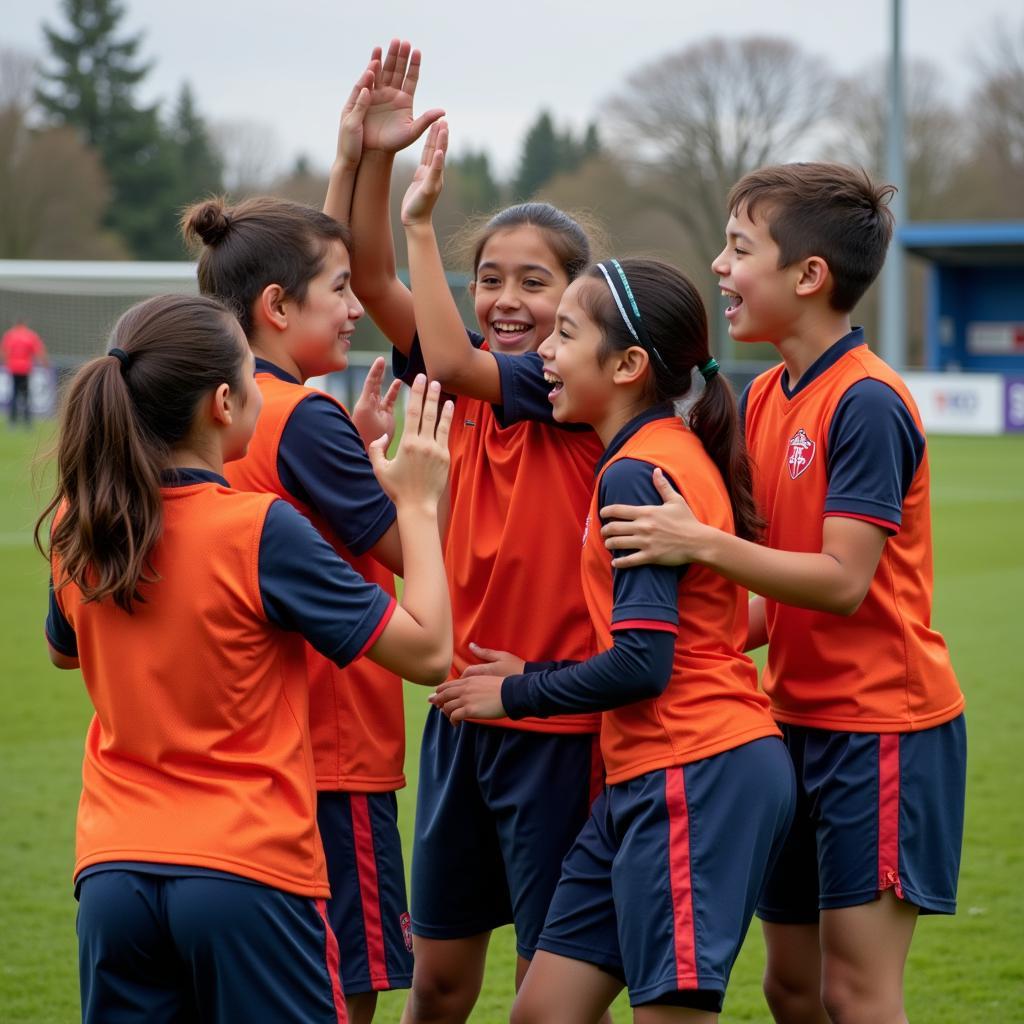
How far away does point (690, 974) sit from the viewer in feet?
8.38

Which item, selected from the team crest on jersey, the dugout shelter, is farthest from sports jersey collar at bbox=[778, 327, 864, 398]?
the dugout shelter

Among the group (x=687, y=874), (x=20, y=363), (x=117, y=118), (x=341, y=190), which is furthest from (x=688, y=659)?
(x=117, y=118)

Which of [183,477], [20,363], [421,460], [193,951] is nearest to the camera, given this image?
[193,951]

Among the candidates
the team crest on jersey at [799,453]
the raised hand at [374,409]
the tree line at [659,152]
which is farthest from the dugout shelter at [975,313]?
the team crest on jersey at [799,453]

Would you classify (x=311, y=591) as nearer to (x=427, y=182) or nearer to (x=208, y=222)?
(x=208, y=222)

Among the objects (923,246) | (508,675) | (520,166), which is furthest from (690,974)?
(520,166)

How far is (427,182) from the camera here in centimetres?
302

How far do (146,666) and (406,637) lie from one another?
1.42 feet

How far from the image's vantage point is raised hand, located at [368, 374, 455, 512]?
8.68 feet

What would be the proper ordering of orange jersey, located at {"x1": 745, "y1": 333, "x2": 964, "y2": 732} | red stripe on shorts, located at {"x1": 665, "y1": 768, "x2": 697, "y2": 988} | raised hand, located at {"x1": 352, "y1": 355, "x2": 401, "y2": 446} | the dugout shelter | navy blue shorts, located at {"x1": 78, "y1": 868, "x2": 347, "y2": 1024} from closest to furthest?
navy blue shorts, located at {"x1": 78, "y1": 868, "x2": 347, "y2": 1024}
red stripe on shorts, located at {"x1": 665, "y1": 768, "x2": 697, "y2": 988}
orange jersey, located at {"x1": 745, "y1": 333, "x2": 964, "y2": 732}
raised hand, located at {"x1": 352, "y1": 355, "x2": 401, "y2": 446}
the dugout shelter

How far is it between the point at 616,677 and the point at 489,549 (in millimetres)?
593

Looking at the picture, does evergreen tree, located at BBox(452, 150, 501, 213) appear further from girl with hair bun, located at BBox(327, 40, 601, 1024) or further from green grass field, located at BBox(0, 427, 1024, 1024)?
girl with hair bun, located at BBox(327, 40, 601, 1024)

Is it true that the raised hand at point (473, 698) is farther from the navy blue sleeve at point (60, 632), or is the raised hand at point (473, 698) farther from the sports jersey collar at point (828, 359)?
the sports jersey collar at point (828, 359)

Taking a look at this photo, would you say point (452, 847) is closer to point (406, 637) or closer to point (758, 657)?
point (406, 637)
